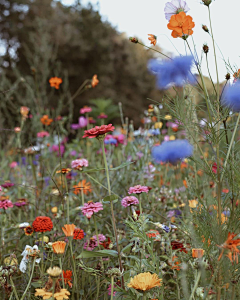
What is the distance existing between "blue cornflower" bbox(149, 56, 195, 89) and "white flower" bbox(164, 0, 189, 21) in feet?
0.52

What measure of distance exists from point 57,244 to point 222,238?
367mm

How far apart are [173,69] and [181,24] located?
4.8 inches

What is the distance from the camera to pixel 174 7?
86cm

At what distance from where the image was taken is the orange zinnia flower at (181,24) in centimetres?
80

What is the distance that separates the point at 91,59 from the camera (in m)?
10.6

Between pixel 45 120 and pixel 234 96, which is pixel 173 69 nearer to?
pixel 234 96

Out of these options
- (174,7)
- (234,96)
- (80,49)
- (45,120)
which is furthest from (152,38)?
(80,49)

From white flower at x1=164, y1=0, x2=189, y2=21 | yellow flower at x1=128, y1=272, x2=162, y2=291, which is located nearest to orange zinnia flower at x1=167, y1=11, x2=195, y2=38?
white flower at x1=164, y1=0, x2=189, y2=21

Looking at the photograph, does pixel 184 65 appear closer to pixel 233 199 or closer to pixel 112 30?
pixel 233 199

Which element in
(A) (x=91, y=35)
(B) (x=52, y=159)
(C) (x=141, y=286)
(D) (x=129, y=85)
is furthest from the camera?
(D) (x=129, y=85)

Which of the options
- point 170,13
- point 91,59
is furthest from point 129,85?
point 170,13

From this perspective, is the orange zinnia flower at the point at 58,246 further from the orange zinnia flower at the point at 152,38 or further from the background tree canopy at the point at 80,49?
the background tree canopy at the point at 80,49

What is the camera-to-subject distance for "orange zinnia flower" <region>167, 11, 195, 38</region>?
80 centimetres

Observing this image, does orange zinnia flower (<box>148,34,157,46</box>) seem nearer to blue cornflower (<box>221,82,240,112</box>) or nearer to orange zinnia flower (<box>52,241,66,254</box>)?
blue cornflower (<box>221,82,240,112</box>)
